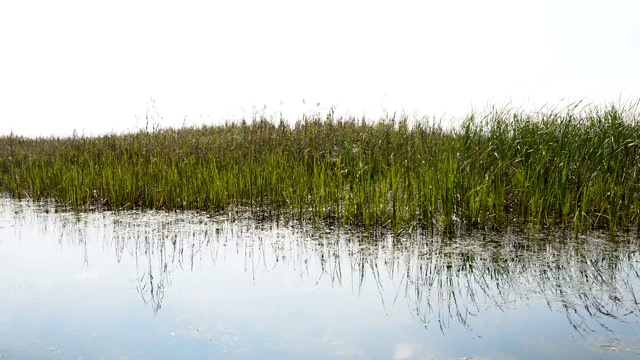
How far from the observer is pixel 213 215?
19.7 ft

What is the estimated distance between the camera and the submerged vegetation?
5219mm

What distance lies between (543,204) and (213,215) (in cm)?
331

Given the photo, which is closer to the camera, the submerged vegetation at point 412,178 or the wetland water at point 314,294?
the wetland water at point 314,294

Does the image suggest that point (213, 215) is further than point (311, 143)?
No

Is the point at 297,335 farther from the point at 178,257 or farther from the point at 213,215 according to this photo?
the point at 213,215

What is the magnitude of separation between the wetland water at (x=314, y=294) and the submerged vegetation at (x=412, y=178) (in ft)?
1.71

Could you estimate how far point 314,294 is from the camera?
11.2 ft

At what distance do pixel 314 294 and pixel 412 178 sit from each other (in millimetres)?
2733

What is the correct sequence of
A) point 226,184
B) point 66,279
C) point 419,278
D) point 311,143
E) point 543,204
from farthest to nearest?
point 311,143 < point 226,184 < point 543,204 < point 66,279 < point 419,278

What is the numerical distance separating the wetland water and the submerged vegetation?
20.5 inches

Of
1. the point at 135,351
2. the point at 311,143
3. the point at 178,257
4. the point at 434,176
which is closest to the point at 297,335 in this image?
the point at 135,351

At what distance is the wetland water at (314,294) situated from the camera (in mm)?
2684

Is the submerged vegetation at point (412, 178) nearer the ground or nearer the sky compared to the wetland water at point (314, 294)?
nearer the sky

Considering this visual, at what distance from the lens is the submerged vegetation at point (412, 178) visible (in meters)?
5.22
